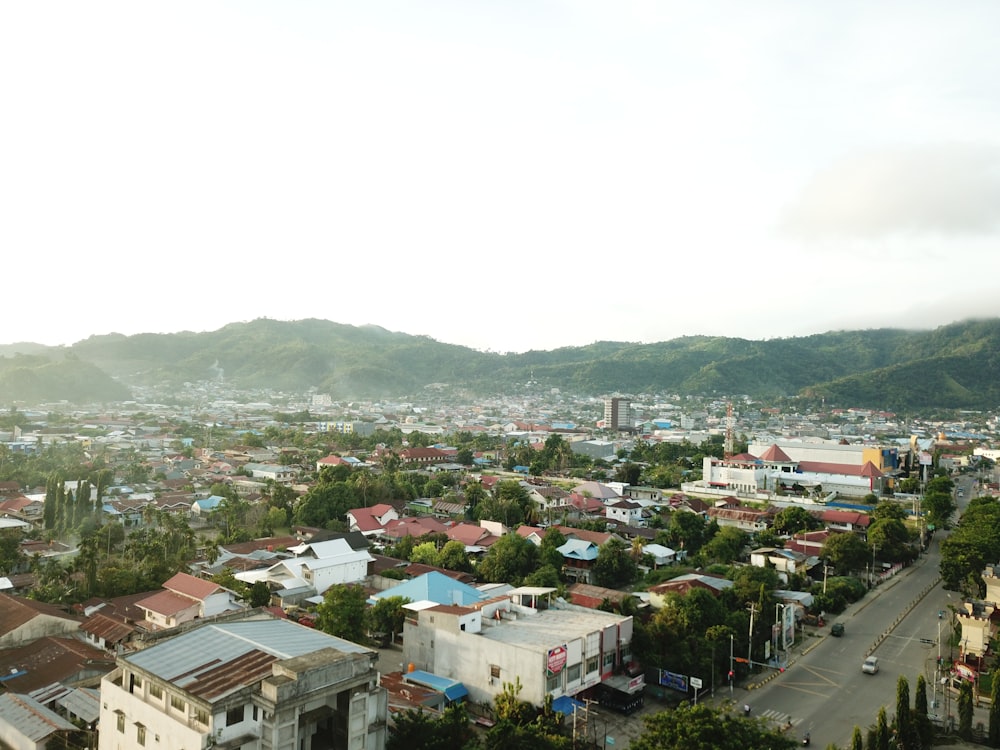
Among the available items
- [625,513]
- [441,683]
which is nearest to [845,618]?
[441,683]

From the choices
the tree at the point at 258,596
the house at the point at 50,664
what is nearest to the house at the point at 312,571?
the tree at the point at 258,596

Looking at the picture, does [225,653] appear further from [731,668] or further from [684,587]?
[684,587]

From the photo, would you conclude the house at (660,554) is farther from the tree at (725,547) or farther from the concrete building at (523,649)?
the concrete building at (523,649)

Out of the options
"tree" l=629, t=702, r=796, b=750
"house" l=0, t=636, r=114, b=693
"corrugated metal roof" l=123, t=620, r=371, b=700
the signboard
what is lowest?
"house" l=0, t=636, r=114, b=693

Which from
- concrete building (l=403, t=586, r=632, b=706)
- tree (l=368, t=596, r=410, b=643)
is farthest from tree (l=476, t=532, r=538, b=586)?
concrete building (l=403, t=586, r=632, b=706)

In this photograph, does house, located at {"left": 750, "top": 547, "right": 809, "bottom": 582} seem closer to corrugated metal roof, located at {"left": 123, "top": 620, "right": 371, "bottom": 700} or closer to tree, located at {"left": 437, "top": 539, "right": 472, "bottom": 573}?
tree, located at {"left": 437, "top": 539, "right": 472, "bottom": 573}

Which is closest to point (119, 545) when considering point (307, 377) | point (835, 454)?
point (835, 454)
